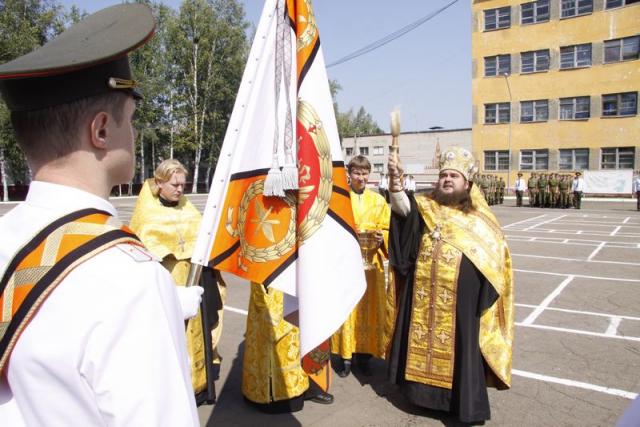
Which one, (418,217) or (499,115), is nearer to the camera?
(418,217)

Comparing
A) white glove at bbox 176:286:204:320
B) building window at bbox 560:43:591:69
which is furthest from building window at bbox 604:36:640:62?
white glove at bbox 176:286:204:320

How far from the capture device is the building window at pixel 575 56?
3434 centimetres

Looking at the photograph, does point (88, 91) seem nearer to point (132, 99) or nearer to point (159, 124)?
point (132, 99)

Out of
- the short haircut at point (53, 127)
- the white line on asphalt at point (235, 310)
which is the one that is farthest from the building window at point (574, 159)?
the short haircut at point (53, 127)

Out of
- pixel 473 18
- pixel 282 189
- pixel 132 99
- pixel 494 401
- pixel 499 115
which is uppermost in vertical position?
pixel 473 18

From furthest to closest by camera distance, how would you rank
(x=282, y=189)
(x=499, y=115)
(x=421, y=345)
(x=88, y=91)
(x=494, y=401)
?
1. (x=499, y=115)
2. (x=494, y=401)
3. (x=421, y=345)
4. (x=282, y=189)
5. (x=88, y=91)

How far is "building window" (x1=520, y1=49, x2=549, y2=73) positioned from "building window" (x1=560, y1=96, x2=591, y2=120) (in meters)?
2.96

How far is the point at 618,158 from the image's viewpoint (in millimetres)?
33562

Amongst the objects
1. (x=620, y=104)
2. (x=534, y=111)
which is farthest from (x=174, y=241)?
(x=620, y=104)

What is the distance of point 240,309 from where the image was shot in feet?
22.9

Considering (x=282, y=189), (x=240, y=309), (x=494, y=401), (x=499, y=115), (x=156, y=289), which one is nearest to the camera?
(x=156, y=289)

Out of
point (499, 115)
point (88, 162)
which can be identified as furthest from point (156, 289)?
point (499, 115)

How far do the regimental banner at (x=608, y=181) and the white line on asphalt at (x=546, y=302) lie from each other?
93.0 feet

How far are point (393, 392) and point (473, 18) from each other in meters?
39.4
